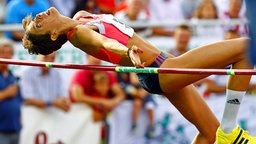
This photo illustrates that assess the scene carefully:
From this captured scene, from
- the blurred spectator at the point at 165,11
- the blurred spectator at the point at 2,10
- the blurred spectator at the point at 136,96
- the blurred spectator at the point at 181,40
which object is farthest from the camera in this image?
the blurred spectator at the point at 2,10

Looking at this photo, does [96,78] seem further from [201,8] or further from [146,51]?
[146,51]

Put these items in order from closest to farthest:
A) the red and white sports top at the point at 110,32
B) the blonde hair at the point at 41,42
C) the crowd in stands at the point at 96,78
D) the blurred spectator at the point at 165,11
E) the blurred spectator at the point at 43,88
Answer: the red and white sports top at the point at 110,32 < the blonde hair at the point at 41,42 < the crowd in stands at the point at 96,78 < the blurred spectator at the point at 43,88 < the blurred spectator at the point at 165,11

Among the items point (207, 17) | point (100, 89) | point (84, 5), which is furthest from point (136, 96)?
point (207, 17)

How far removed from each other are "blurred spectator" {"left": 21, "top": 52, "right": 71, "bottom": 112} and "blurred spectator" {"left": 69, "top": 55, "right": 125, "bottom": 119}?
0.52ft

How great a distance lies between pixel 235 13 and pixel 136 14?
1.56 metres

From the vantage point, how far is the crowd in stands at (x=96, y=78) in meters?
10.4

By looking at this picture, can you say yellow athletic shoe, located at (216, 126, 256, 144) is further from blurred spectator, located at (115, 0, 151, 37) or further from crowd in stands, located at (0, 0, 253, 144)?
blurred spectator, located at (115, 0, 151, 37)

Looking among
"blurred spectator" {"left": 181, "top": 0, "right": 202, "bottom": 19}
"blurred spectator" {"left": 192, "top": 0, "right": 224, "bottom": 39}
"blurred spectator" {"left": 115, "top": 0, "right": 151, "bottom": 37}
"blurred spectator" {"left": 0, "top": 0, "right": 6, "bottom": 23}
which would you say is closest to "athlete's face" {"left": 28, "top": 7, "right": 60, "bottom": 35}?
"blurred spectator" {"left": 115, "top": 0, "right": 151, "bottom": 37}

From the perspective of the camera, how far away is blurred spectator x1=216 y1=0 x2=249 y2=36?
39.0 ft

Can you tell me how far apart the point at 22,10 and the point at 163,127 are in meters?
2.44

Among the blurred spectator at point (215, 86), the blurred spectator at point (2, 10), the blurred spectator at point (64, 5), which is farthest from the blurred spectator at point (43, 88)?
the blurred spectator at point (2, 10)

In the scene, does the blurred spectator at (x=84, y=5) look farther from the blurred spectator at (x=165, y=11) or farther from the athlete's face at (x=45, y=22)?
the athlete's face at (x=45, y=22)

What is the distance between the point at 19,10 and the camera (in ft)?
36.5

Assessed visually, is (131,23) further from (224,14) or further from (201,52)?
(201,52)
